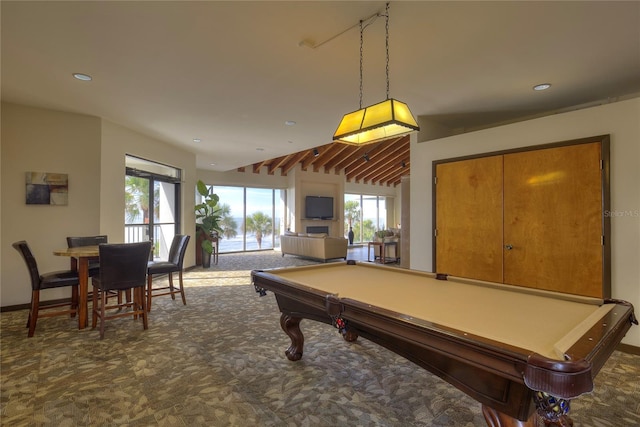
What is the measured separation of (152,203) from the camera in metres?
6.06

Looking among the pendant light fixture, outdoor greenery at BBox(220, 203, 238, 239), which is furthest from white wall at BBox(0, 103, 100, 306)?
outdoor greenery at BBox(220, 203, 238, 239)

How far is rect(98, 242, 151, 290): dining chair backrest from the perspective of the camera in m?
3.17

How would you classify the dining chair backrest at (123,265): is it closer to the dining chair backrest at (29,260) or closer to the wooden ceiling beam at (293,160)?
the dining chair backrest at (29,260)

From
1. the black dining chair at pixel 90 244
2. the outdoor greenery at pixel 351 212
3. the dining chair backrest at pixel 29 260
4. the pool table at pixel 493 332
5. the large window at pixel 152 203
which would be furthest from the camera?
the outdoor greenery at pixel 351 212

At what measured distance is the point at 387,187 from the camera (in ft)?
49.6

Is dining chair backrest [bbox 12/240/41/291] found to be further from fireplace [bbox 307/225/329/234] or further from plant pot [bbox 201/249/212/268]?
fireplace [bbox 307/225/329/234]

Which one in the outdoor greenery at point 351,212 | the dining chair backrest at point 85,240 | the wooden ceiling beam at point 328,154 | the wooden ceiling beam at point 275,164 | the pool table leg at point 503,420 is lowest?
the pool table leg at point 503,420

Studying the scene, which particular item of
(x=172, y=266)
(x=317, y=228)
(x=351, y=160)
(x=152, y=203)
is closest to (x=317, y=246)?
(x=317, y=228)

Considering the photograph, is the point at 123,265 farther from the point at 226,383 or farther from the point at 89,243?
the point at 226,383

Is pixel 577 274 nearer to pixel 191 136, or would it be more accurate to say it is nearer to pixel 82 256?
pixel 82 256

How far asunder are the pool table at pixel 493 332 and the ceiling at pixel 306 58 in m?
1.99

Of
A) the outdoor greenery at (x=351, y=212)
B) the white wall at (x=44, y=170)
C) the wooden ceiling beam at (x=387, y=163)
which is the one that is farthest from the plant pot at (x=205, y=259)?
the outdoor greenery at (x=351, y=212)

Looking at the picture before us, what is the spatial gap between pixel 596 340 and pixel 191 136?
608 cm

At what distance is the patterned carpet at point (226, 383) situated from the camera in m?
1.95
